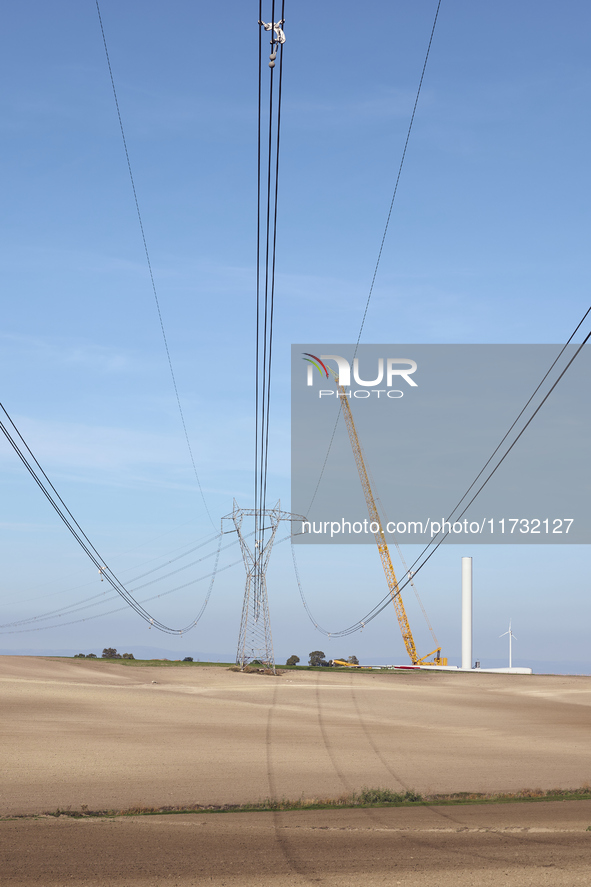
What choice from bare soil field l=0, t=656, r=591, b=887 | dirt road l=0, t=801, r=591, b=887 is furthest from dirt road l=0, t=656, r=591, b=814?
dirt road l=0, t=801, r=591, b=887

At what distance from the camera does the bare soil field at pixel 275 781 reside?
65.7 feet

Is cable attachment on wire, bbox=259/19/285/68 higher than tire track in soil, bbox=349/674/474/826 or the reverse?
higher

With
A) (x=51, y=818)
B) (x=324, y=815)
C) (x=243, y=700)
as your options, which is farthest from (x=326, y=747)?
(x=243, y=700)


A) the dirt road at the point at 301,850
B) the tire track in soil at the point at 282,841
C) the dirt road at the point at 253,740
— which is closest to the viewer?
the dirt road at the point at 301,850

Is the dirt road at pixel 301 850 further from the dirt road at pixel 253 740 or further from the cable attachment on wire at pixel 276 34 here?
the cable attachment on wire at pixel 276 34

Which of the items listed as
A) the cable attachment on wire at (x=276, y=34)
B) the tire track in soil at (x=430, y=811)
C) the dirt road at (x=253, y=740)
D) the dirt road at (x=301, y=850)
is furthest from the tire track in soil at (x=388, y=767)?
the cable attachment on wire at (x=276, y=34)

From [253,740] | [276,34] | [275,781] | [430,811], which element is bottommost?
[275,781]

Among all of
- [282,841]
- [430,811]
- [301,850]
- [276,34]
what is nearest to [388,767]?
[430,811]

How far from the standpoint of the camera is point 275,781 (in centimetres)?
3528

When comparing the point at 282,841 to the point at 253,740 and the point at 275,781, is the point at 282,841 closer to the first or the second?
the point at 275,781

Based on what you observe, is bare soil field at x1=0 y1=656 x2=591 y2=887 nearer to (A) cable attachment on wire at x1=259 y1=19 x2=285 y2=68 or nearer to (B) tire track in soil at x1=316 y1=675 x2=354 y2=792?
(B) tire track in soil at x1=316 y1=675 x2=354 y2=792

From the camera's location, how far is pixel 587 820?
26.7 meters

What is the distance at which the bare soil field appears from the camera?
20.0 m

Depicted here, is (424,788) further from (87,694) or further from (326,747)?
(87,694)
